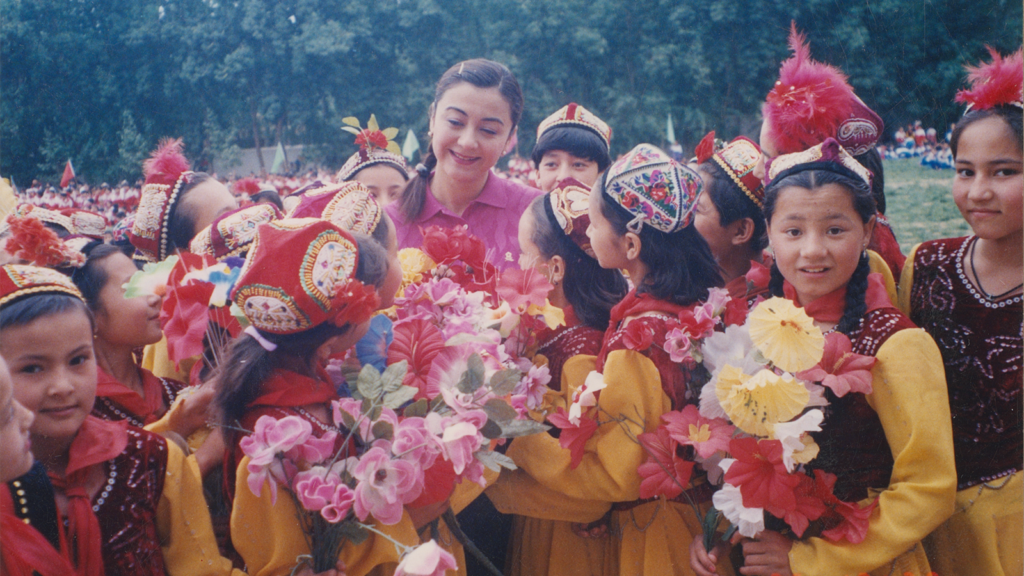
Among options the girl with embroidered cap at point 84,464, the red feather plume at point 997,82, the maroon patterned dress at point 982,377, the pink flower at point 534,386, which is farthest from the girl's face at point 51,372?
the red feather plume at point 997,82

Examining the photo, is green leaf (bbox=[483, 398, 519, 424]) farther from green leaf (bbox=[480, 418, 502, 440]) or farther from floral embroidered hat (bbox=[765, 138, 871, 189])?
floral embroidered hat (bbox=[765, 138, 871, 189])

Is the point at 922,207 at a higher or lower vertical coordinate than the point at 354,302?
lower

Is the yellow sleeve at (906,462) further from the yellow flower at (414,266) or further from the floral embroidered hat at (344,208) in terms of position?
the floral embroidered hat at (344,208)

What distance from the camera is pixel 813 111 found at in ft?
7.38

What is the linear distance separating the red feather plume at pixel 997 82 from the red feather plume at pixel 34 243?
2541 millimetres

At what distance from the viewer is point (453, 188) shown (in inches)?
130

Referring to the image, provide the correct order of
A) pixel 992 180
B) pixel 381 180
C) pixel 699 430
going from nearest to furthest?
pixel 699 430, pixel 992 180, pixel 381 180

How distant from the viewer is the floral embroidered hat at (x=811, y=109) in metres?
2.27

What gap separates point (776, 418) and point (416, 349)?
871 mm

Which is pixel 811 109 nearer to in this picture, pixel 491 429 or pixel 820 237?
pixel 820 237

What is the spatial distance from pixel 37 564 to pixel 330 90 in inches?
787

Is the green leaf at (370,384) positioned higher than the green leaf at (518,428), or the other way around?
the green leaf at (370,384)

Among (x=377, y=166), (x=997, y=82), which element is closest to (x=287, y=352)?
(x=997, y=82)

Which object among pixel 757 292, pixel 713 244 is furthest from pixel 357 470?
pixel 713 244
